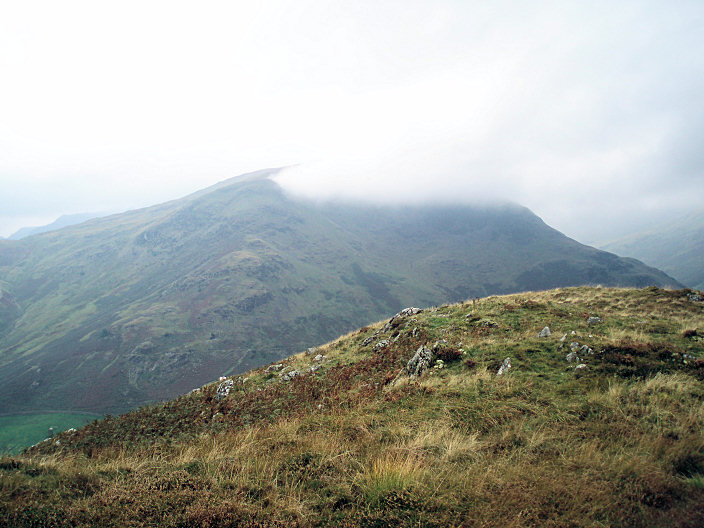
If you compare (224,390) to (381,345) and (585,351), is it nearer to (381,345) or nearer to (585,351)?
(381,345)

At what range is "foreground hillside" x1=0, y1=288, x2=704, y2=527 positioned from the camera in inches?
173

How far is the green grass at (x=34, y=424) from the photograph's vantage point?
108 m

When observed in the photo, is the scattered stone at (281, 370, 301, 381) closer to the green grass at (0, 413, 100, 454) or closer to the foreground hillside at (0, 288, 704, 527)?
the foreground hillside at (0, 288, 704, 527)

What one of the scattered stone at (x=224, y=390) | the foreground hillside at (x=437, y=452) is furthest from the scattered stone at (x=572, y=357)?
the scattered stone at (x=224, y=390)

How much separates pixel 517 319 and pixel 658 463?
1161 centimetres

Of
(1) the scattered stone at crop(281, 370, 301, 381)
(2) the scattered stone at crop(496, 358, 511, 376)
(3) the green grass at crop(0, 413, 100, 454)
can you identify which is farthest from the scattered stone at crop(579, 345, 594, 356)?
(3) the green grass at crop(0, 413, 100, 454)

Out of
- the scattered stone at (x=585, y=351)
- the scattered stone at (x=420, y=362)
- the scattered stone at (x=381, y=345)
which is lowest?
the scattered stone at (x=381, y=345)

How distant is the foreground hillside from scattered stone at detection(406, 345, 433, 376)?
0.23 feet

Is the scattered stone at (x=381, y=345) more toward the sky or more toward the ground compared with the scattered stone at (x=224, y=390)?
more toward the sky

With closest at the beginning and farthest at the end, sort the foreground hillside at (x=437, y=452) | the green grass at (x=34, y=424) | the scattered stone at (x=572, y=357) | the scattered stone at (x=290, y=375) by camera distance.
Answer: the foreground hillside at (x=437, y=452)
the scattered stone at (x=572, y=357)
the scattered stone at (x=290, y=375)
the green grass at (x=34, y=424)

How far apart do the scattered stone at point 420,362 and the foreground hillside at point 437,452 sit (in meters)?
0.07

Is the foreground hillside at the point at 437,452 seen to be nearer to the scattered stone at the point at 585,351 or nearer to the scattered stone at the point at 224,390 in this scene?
the scattered stone at the point at 585,351

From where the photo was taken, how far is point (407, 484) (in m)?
4.84

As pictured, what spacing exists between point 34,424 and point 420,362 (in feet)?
598
